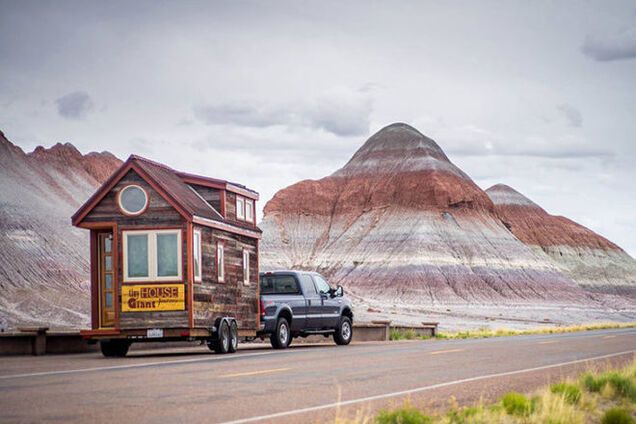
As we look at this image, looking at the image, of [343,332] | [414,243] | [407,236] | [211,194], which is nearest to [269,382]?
[211,194]

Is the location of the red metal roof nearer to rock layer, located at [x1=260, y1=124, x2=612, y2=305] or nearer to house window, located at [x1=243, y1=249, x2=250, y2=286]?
house window, located at [x1=243, y1=249, x2=250, y2=286]

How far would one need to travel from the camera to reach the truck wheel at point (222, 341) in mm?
23781

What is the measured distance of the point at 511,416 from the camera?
35.0ft

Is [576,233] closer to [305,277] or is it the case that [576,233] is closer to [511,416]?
[305,277]

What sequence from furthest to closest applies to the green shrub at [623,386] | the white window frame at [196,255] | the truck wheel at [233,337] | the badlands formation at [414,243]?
1. the badlands formation at [414,243]
2. the truck wheel at [233,337]
3. the white window frame at [196,255]
4. the green shrub at [623,386]

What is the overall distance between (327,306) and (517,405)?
17.2m

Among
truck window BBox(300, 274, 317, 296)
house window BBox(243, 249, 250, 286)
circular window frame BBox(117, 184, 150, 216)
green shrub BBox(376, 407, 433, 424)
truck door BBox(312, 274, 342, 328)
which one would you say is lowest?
green shrub BBox(376, 407, 433, 424)

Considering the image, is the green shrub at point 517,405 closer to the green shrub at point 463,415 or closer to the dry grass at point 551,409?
the dry grass at point 551,409

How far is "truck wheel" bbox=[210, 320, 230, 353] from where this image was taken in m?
23.8

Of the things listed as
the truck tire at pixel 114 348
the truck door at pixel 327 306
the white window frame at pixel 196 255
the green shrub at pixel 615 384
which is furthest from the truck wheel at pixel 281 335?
the green shrub at pixel 615 384

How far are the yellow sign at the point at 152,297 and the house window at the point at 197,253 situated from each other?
588 millimetres

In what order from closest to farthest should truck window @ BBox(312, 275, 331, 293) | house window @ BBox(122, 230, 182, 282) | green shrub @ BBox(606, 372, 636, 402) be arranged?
green shrub @ BBox(606, 372, 636, 402), house window @ BBox(122, 230, 182, 282), truck window @ BBox(312, 275, 331, 293)

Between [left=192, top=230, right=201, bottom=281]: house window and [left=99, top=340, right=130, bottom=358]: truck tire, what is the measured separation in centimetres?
237

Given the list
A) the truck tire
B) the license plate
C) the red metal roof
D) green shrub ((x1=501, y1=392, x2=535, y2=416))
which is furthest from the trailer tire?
green shrub ((x1=501, y1=392, x2=535, y2=416))
